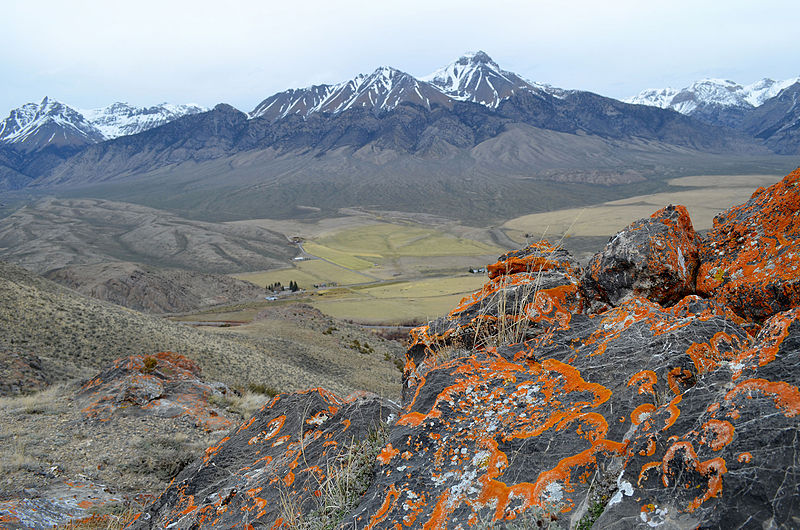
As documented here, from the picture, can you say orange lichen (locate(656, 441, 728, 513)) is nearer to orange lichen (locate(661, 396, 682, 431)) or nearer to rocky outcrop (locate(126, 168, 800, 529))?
rocky outcrop (locate(126, 168, 800, 529))

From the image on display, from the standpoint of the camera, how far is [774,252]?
13.8 feet

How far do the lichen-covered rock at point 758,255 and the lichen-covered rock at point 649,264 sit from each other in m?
0.19

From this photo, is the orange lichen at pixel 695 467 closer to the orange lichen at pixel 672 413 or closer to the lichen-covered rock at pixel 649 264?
the orange lichen at pixel 672 413

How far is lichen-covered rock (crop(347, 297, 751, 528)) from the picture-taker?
2.73 meters

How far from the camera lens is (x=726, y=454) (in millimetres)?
2064

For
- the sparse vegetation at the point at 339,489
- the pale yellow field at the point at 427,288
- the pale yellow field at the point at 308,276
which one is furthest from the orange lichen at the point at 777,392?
the pale yellow field at the point at 308,276

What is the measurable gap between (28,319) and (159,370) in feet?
32.4

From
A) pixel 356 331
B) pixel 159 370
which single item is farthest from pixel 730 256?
pixel 356 331

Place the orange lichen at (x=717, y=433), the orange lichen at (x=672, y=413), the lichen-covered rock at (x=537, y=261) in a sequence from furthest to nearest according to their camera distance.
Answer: the lichen-covered rock at (x=537, y=261) < the orange lichen at (x=672, y=413) < the orange lichen at (x=717, y=433)

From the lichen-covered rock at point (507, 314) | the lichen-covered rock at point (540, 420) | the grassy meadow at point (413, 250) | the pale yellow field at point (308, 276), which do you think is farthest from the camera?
the pale yellow field at point (308, 276)

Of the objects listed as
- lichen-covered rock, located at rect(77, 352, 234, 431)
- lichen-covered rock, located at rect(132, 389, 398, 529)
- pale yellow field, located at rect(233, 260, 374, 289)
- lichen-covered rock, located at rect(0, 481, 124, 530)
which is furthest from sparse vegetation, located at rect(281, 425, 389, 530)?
pale yellow field, located at rect(233, 260, 374, 289)

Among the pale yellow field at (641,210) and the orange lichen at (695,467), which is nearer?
the orange lichen at (695,467)

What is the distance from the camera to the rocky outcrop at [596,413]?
214 cm

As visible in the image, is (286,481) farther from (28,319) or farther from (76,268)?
(76,268)
